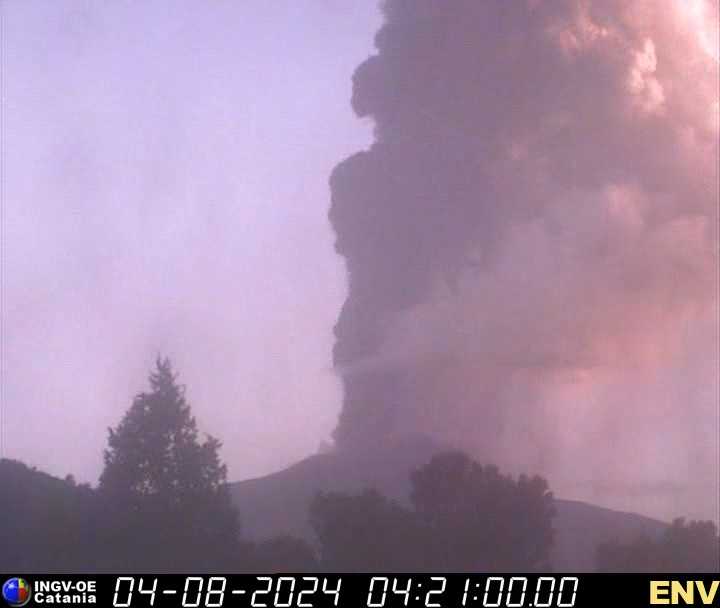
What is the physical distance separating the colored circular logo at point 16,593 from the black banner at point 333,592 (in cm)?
2

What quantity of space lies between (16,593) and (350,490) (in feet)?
113

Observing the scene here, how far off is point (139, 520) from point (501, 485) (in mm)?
12899

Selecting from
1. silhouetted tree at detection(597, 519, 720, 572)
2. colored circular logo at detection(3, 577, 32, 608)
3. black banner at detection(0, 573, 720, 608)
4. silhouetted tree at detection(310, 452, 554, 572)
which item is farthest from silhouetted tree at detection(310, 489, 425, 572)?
colored circular logo at detection(3, 577, 32, 608)

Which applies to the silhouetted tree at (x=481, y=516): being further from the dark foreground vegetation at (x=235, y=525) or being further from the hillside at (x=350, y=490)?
the hillside at (x=350, y=490)

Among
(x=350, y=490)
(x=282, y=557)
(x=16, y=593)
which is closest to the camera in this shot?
(x=16, y=593)

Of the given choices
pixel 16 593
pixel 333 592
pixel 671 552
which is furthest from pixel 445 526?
pixel 16 593

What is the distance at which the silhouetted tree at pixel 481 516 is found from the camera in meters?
36.7

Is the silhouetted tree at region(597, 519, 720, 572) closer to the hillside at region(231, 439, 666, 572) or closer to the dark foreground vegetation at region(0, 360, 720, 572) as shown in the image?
the dark foreground vegetation at region(0, 360, 720, 572)

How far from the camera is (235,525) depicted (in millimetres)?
38219

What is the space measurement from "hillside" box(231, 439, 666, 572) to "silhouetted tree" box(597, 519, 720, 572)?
27.5ft

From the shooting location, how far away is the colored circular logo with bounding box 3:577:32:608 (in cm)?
2350

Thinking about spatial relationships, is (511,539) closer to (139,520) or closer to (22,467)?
(139,520)

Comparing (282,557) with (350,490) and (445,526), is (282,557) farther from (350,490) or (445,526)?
(350,490)

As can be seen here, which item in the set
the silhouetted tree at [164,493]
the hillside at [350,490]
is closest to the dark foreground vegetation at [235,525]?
the silhouetted tree at [164,493]
